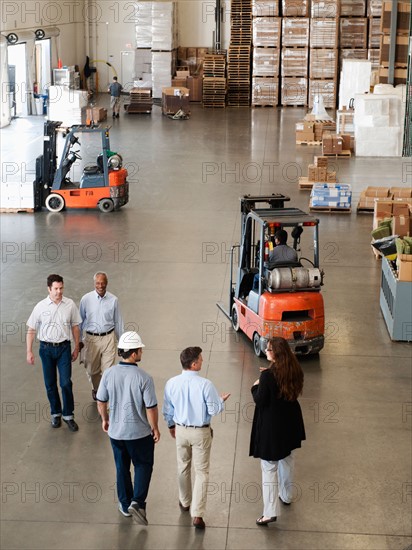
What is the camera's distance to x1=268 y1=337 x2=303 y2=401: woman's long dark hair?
617 centimetres

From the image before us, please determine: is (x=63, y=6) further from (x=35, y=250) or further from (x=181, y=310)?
(x=181, y=310)

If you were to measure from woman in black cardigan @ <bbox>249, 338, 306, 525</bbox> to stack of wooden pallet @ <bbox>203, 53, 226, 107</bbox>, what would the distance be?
27.0 meters

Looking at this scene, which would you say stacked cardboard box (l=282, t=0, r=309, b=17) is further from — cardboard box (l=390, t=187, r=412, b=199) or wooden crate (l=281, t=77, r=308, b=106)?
cardboard box (l=390, t=187, r=412, b=199)

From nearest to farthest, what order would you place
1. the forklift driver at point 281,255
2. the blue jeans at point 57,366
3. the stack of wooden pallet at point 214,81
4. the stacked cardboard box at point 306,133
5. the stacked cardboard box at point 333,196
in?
1. the blue jeans at point 57,366
2. the forklift driver at point 281,255
3. the stacked cardboard box at point 333,196
4. the stacked cardboard box at point 306,133
5. the stack of wooden pallet at point 214,81

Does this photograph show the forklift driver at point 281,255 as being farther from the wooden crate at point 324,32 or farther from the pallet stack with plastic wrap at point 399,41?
the wooden crate at point 324,32

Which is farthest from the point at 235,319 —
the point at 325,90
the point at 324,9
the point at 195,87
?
the point at 195,87

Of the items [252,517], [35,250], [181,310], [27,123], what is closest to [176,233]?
[35,250]

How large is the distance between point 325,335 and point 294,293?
116 centimetres

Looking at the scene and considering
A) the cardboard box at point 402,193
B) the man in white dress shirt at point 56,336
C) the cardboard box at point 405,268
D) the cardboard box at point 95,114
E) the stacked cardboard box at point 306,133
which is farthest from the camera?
the cardboard box at point 95,114

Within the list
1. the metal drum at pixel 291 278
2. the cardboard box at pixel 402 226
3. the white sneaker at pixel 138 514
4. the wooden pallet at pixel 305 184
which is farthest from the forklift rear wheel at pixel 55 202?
the white sneaker at pixel 138 514

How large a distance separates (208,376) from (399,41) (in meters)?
10.2

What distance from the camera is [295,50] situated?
104 ft

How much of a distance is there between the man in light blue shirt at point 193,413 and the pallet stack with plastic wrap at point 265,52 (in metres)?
27.0

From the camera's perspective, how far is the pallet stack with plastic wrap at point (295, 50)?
31.7 m
